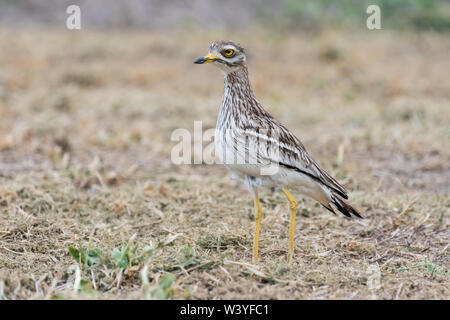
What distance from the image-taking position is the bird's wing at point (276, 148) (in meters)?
4.07

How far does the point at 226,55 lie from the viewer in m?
4.39

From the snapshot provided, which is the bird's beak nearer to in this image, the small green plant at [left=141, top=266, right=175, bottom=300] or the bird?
the bird

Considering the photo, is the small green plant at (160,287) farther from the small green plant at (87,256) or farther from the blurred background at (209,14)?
the blurred background at (209,14)

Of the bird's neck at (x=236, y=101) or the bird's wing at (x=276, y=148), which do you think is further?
the bird's neck at (x=236, y=101)

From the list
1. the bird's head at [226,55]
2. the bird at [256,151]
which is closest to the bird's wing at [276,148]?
the bird at [256,151]

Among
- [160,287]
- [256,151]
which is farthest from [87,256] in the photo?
[256,151]

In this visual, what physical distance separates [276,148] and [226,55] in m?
0.73

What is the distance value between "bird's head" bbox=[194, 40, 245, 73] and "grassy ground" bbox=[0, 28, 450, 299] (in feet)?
3.78

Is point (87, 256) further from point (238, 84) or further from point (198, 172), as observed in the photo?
point (198, 172)

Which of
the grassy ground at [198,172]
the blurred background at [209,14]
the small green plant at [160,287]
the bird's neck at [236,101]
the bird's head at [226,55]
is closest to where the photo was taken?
the small green plant at [160,287]

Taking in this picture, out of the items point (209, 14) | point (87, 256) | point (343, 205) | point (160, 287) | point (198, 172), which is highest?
point (209, 14)

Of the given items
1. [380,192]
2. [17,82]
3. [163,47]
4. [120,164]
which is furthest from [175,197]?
[163,47]

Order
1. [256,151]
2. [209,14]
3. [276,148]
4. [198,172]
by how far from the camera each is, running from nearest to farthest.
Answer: [256,151]
[276,148]
[198,172]
[209,14]

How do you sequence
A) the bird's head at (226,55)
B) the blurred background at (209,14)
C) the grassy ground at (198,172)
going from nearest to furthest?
the grassy ground at (198,172) < the bird's head at (226,55) < the blurred background at (209,14)
